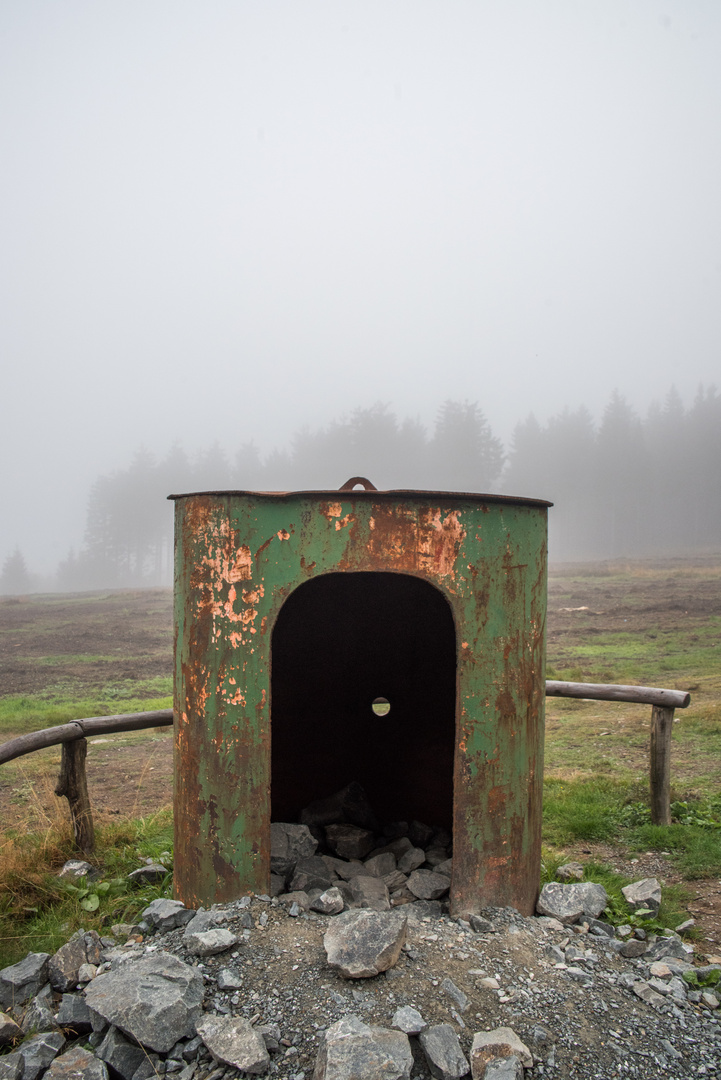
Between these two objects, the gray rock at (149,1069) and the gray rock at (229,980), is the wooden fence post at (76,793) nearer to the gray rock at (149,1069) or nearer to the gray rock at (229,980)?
the gray rock at (229,980)

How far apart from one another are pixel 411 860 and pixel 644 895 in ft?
4.02

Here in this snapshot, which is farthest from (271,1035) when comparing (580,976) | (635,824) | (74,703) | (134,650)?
(134,650)

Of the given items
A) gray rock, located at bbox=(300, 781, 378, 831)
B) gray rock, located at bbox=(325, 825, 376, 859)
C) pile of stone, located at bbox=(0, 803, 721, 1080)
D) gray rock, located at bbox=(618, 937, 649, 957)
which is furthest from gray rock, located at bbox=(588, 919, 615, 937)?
gray rock, located at bbox=(300, 781, 378, 831)

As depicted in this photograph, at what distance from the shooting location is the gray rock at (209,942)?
269 cm

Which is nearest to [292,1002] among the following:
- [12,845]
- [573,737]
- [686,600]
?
[12,845]

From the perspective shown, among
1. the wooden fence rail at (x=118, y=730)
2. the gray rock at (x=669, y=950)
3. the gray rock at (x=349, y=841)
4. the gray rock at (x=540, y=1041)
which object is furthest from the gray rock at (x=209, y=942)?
the gray rock at (x=669, y=950)

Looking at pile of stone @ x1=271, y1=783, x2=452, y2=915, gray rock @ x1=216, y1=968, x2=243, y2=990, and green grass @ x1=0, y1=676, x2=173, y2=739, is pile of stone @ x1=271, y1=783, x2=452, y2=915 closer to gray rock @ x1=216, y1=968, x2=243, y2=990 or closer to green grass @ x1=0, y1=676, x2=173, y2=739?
gray rock @ x1=216, y1=968, x2=243, y2=990

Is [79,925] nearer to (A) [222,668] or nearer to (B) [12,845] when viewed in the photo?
(B) [12,845]

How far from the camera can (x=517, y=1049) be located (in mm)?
2252

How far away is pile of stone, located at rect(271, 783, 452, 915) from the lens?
341 centimetres

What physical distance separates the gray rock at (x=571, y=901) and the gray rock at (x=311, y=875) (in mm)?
1058

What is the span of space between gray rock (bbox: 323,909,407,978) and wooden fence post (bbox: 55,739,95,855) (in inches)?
92.8

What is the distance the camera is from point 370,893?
3.47 metres

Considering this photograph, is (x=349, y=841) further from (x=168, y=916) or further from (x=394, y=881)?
(x=168, y=916)
